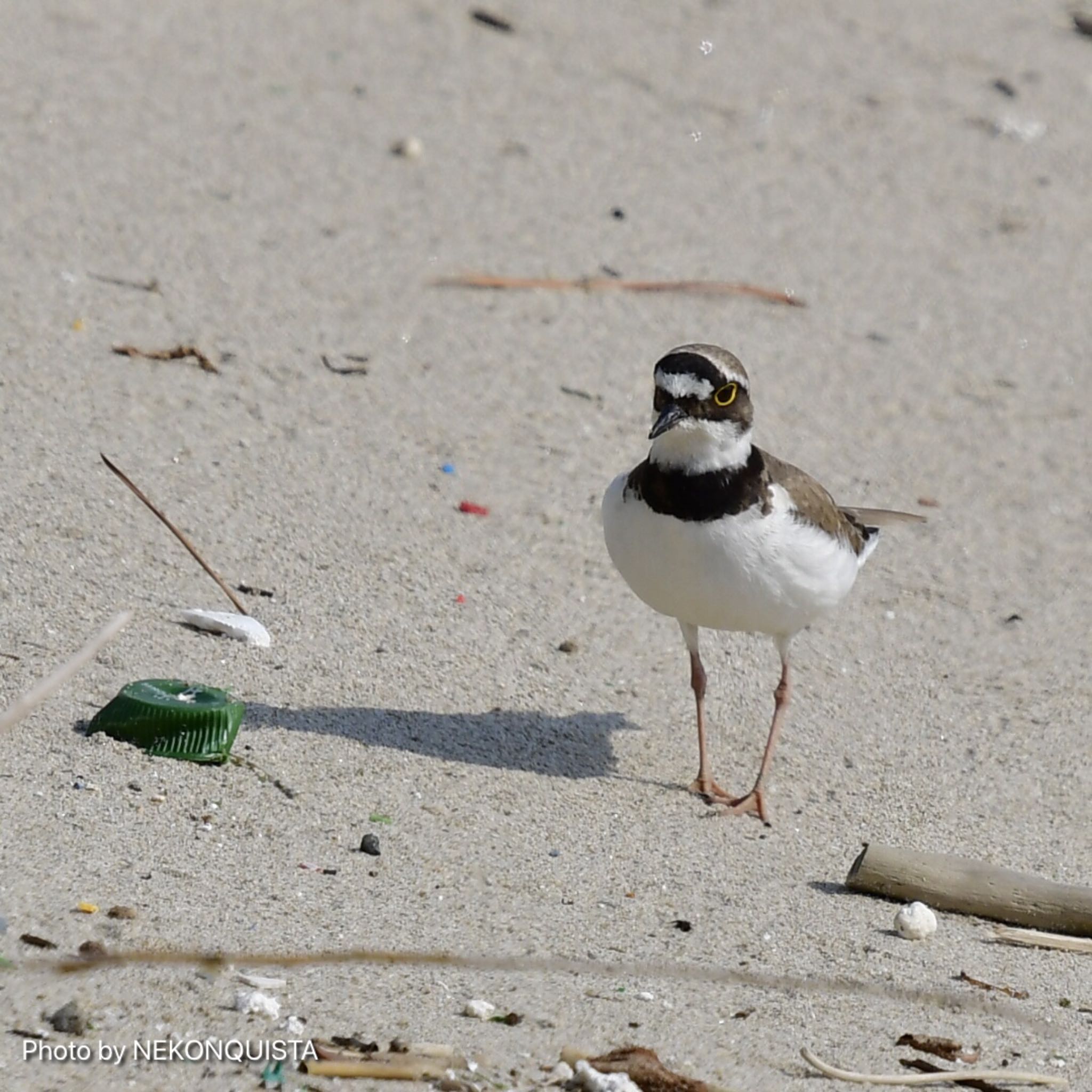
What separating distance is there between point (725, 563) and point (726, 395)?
1.38 feet

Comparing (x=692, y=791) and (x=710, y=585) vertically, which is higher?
(x=710, y=585)

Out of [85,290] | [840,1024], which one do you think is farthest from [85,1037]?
[85,290]

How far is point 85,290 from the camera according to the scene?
6469mm

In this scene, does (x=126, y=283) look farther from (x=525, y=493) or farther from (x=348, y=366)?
(x=525, y=493)

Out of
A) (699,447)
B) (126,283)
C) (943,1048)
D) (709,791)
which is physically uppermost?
(699,447)

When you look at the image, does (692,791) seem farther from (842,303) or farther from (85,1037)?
(842,303)

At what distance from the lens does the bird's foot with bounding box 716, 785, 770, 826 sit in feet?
15.2

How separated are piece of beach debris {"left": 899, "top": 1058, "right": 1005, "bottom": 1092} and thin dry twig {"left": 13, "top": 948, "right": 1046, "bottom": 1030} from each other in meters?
0.31

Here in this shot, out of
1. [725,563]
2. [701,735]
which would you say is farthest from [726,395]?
[701,735]

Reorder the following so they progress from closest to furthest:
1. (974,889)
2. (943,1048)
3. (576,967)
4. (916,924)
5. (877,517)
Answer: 1. (943,1048)
2. (576,967)
3. (916,924)
4. (974,889)
5. (877,517)

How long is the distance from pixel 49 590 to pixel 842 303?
4.22m

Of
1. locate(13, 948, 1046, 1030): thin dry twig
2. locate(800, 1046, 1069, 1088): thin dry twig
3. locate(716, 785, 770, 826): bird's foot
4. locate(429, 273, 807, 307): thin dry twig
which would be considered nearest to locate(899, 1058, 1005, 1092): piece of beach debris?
locate(800, 1046, 1069, 1088): thin dry twig

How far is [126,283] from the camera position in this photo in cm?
659

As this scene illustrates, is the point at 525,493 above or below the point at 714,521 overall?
below
